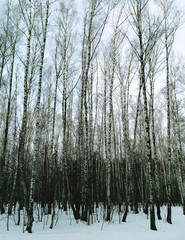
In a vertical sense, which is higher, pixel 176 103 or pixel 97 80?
pixel 97 80

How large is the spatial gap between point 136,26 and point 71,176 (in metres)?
7.64

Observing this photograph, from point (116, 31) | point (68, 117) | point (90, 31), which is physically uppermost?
point (116, 31)

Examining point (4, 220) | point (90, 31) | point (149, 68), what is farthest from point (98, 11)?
point (4, 220)

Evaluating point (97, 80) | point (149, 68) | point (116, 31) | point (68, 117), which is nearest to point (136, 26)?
point (116, 31)

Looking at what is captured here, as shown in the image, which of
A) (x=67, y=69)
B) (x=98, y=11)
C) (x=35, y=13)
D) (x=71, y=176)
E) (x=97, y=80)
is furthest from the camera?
(x=97, y=80)

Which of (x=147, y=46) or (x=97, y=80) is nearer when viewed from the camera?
(x=147, y=46)

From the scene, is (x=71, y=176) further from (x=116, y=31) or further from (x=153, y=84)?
(x=116, y=31)

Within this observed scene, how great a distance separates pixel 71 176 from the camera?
8.66 metres

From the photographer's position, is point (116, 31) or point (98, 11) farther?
point (116, 31)

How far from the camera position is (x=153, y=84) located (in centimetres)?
968

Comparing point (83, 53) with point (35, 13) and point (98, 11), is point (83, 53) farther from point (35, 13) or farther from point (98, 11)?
point (35, 13)

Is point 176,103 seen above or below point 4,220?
above

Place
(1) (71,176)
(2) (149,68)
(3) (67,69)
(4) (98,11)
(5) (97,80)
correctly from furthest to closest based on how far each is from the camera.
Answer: (5) (97,80) → (3) (67,69) → (2) (149,68) → (1) (71,176) → (4) (98,11)

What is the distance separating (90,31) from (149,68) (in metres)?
3.82
